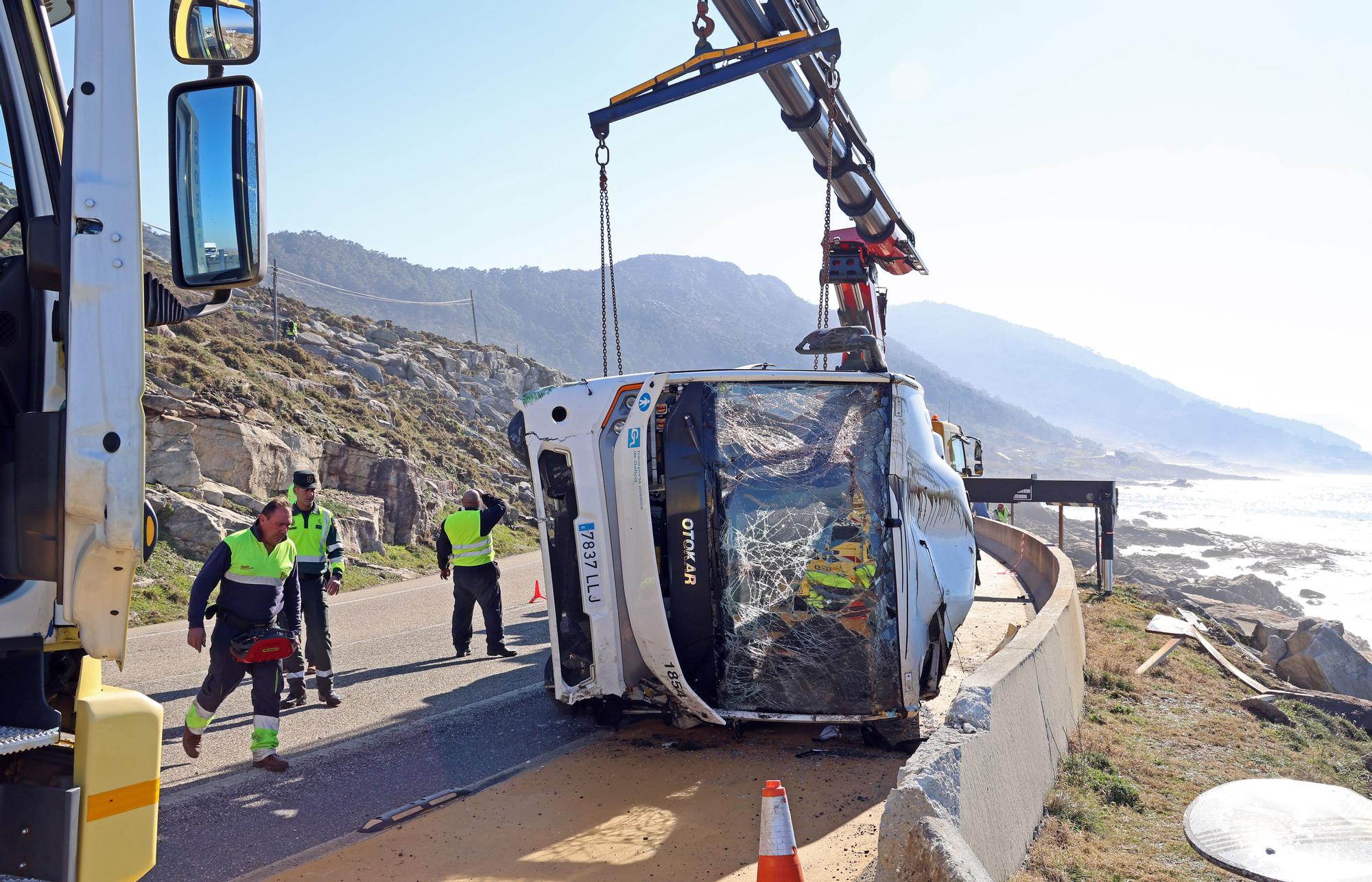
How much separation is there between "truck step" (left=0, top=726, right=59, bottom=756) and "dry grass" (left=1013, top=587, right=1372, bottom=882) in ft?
12.6

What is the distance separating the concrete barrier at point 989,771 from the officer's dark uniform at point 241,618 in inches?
161

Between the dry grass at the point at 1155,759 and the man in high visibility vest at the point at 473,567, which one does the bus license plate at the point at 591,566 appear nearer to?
the dry grass at the point at 1155,759

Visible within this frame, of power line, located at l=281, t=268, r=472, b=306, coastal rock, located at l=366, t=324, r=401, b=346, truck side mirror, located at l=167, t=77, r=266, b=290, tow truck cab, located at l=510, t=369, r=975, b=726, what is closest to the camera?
truck side mirror, located at l=167, t=77, r=266, b=290

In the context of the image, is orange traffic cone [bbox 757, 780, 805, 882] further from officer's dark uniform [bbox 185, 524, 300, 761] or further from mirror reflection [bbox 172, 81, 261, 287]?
officer's dark uniform [bbox 185, 524, 300, 761]

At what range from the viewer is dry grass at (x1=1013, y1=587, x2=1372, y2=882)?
505cm

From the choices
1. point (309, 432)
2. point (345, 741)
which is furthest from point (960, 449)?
point (309, 432)

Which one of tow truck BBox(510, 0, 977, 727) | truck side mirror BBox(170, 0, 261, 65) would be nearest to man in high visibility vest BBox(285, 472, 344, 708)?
tow truck BBox(510, 0, 977, 727)

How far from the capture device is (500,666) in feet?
32.1

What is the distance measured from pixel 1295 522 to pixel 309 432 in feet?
328

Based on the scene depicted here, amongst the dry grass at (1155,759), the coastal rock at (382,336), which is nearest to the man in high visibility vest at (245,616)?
the dry grass at (1155,759)

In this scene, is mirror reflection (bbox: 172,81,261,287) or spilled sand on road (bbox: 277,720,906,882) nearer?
mirror reflection (bbox: 172,81,261,287)

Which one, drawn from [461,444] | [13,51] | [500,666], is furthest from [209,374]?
[13,51]

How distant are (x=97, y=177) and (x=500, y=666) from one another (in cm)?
759

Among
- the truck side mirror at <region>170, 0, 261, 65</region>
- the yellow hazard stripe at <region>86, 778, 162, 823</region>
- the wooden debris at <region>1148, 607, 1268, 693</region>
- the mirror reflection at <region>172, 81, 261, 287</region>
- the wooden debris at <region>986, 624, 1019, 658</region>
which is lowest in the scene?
the wooden debris at <region>1148, 607, 1268, 693</region>
